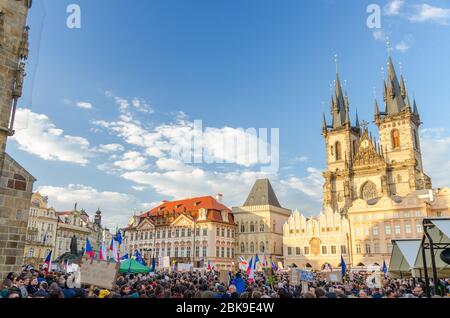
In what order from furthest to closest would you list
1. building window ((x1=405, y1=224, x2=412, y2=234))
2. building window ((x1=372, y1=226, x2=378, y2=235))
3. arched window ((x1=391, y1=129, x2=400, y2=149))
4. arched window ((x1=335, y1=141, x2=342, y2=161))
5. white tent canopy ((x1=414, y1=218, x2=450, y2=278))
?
1. arched window ((x1=335, y1=141, x2=342, y2=161))
2. arched window ((x1=391, y1=129, x2=400, y2=149))
3. building window ((x1=372, y1=226, x2=378, y2=235))
4. building window ((x1=405, y1=224, x2=412, y2=234))
5. white tent canopy ((x1=414, y1=218, x2=450, y2=278))

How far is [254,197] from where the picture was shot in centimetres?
6481

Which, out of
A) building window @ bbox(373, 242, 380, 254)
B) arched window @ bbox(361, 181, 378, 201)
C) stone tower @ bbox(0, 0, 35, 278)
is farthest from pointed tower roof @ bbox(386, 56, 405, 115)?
stone tower @ bbox(0, 0, 35, 278)

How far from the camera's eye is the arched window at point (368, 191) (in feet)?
211

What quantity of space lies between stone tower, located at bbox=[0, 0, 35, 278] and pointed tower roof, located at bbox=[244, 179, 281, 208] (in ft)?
174

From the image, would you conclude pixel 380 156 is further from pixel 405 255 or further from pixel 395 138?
pixel 405 255

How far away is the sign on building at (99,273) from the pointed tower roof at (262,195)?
178 feet

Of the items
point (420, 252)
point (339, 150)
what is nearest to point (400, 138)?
point (339, 150)

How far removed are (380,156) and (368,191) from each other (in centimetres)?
709

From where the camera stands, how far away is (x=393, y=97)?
71.2 meters

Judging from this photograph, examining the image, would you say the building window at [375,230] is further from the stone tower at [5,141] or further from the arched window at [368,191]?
the stone tower at [5,141]

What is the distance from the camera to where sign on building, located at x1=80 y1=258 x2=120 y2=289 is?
8.69 meters

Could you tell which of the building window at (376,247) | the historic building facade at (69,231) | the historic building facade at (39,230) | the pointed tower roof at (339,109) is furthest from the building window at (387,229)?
the historic building facade at (39,230)

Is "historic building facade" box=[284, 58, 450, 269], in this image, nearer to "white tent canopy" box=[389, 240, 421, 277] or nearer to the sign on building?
"white tent canopy" box=[389, 240, 421, 277]

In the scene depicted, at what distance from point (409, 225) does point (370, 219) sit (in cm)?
519
